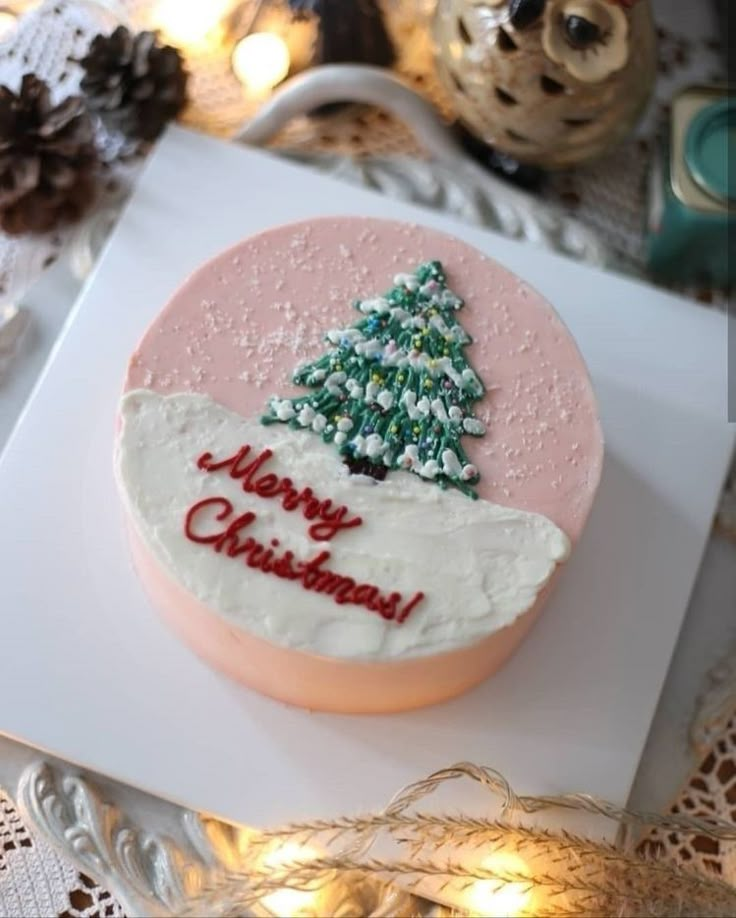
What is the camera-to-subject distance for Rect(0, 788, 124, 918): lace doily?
3.60ft

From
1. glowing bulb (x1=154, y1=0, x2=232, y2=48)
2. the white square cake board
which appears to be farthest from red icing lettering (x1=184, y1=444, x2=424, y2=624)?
glowing bulb (x1=154, y1=0, x2=232, y2=48)

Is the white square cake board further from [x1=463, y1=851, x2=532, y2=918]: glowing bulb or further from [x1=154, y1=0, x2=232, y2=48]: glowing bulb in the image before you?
[x1=154, y1=0, x2=232, y2=48]: glowing bulb

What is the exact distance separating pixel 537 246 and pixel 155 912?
0.85 meters

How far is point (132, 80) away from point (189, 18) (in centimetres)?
23

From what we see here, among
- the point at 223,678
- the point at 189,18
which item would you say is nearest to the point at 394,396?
the point at 223,678

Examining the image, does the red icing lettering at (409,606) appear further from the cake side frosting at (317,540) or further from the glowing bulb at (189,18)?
the glowing bulb at (189,18)

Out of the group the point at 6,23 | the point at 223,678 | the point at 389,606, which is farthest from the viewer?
the point at 6,23

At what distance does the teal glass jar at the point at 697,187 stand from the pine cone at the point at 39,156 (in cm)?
69

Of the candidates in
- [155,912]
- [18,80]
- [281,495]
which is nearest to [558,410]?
[281,495]

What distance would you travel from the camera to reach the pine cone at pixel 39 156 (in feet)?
4.25

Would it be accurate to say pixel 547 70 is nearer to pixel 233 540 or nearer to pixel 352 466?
pixel 352 466

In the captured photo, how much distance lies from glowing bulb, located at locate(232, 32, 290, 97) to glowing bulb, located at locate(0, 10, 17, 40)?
11.0 inches

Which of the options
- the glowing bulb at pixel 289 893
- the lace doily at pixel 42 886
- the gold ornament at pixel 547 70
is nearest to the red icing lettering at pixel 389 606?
the glowing bulb at pixel 289 893

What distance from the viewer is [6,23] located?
4.77 feet
